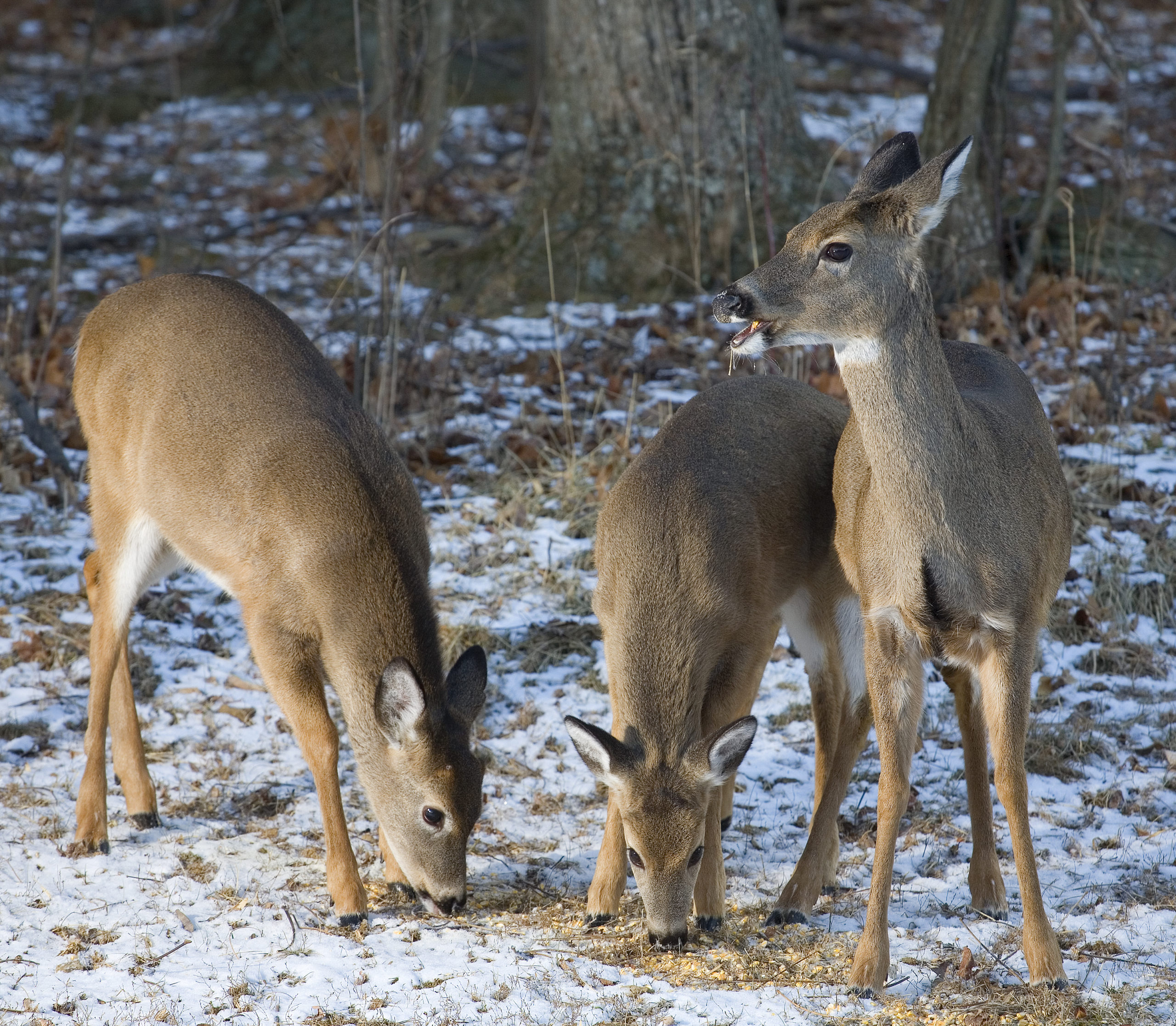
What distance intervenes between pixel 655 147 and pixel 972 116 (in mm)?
2300

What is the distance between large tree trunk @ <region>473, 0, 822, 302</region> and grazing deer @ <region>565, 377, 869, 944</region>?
15.5 ft

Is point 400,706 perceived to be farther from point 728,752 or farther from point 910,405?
point 910,405

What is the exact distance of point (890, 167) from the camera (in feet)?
14.9

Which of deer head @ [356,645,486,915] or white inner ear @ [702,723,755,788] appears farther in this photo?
deer head @ [356,645,486,915]

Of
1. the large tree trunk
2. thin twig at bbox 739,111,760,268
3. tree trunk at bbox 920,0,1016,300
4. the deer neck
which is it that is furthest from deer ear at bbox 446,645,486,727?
tree trunk at bbox 920,0,1016,300

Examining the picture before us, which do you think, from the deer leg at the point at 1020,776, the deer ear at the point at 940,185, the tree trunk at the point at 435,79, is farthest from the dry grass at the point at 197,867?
the tree trunk at the point at 435,79

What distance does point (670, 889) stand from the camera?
4324 mm

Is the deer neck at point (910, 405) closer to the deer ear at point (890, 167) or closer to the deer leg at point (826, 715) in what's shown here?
the deer ear at point (890, 167)

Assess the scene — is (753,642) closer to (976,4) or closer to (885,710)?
(885,710)

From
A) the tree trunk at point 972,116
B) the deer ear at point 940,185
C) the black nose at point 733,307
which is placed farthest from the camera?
the tree trunk at point 972,116

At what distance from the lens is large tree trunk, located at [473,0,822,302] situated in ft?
32.7

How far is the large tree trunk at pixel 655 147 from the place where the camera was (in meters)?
9.95

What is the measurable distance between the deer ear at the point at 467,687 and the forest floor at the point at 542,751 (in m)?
0.68

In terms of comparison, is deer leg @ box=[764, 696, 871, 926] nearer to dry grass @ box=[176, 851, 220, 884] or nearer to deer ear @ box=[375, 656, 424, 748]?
deer ear @ box=[375, 656, 424, 748]
